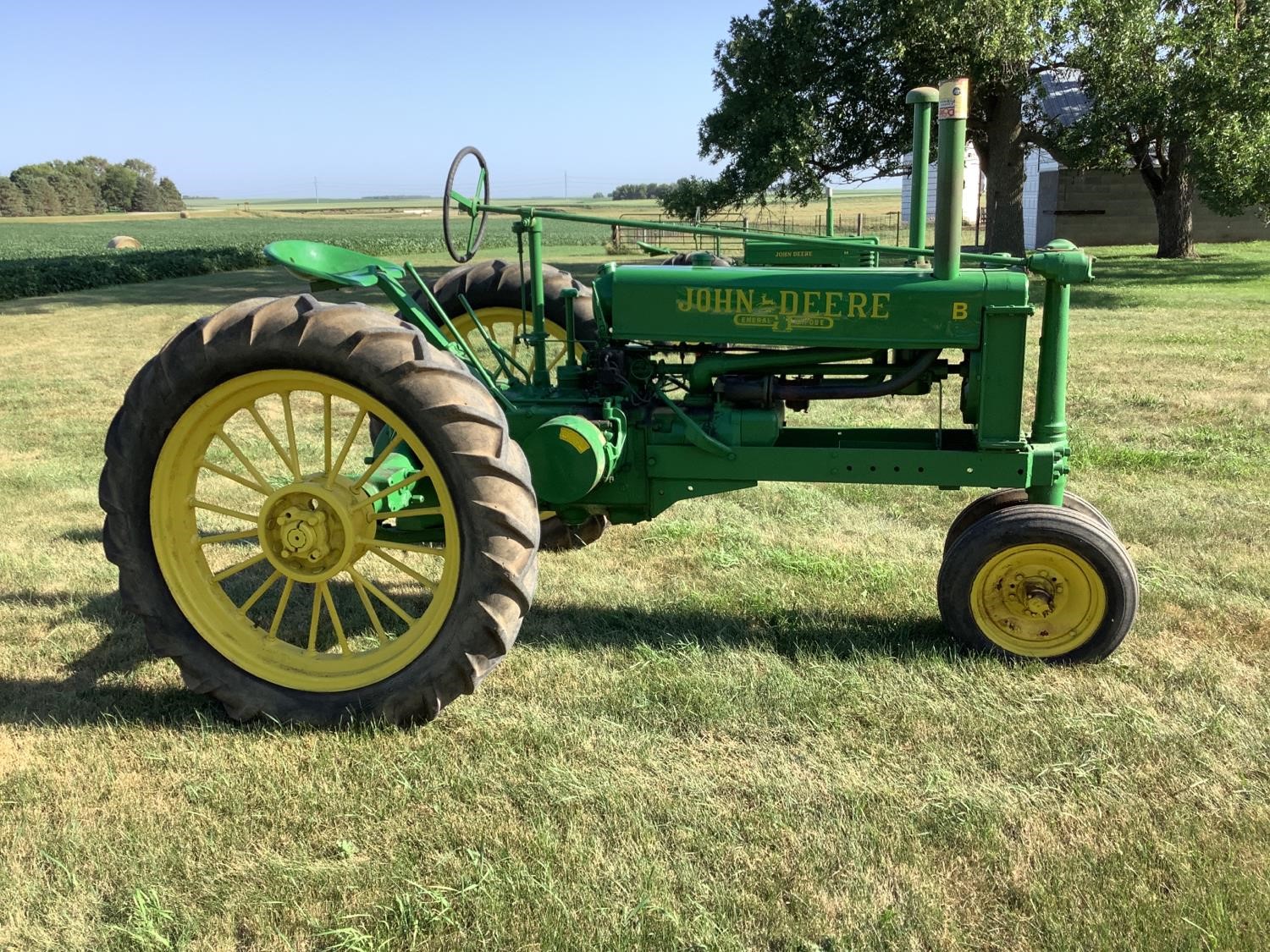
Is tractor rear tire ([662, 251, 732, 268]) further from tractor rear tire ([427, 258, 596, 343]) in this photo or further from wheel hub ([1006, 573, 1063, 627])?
wheel hub ([1006, 573, 1063, 627])

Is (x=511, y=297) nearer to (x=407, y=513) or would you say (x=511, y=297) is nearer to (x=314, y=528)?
(x=407, y=513)

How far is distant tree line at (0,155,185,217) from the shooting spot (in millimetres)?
84000

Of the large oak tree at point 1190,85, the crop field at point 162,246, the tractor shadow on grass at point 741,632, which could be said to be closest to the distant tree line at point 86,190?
the crop field at point 162,246

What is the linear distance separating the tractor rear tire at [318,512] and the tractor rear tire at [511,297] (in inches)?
57.0

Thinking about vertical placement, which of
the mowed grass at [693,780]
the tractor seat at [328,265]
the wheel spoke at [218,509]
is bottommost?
the mowed grass at [693,780]

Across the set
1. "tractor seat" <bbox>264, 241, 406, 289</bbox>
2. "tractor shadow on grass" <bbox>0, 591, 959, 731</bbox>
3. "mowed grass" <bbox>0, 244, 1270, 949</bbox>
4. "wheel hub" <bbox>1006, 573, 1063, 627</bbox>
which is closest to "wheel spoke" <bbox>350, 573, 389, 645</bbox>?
"mowed grass" <bbox>0, 244, 1270, 949</bbox>

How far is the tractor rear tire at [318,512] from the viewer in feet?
9.50

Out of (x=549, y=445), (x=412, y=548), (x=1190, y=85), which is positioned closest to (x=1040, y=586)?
(x=549, y=445)

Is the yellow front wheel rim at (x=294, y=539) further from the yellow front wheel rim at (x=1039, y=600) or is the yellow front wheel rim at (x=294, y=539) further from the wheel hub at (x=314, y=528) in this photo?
the yellow front wheel rim at (x=1039, y=600)

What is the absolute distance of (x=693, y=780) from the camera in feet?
9.09

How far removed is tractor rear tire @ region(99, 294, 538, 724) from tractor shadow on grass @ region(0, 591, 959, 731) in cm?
25

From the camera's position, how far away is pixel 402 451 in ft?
12.9

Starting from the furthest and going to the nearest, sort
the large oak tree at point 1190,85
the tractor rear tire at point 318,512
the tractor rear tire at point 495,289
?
the large oak tree at point 1190,85, the tractor rear tire at point 495,289, the tractor rear tire at point 318,512

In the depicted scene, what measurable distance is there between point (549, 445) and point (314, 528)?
2.73 ft
